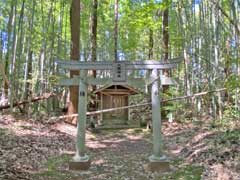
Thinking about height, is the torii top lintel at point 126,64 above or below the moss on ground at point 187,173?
above

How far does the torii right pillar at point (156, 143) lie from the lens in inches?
249

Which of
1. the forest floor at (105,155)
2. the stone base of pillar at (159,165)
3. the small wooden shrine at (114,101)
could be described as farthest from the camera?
the small wooden shrine at (114,101)

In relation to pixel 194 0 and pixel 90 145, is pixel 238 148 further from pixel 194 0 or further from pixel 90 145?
pixel 194 0

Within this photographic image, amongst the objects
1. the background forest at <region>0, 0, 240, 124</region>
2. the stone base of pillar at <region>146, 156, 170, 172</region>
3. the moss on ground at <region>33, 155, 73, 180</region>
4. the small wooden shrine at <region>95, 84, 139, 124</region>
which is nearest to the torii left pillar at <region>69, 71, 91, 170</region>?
the moss on ground at <region>33, 155, 73, 180</region>

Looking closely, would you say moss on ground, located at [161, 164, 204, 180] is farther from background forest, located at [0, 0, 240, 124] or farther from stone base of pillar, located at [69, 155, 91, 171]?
background forest, located at [0, 0, 240, 124]

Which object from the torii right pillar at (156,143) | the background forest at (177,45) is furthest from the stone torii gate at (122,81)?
the background forest at (177,45)

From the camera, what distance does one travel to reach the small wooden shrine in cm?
1398

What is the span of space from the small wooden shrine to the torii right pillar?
7.20m

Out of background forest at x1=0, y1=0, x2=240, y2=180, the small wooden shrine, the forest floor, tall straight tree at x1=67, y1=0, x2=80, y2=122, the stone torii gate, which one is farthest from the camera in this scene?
the small wooden shrine

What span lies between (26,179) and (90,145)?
14.1 ft

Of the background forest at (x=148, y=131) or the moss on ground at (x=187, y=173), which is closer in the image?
the moss on ground at (x=187, y=173)

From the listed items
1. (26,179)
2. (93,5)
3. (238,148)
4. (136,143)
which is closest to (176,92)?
(136,143)

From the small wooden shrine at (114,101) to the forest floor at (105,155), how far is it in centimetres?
372

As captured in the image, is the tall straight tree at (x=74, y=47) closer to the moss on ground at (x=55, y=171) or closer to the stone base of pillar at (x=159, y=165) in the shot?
the moss on ground at (x=55, y=171)
